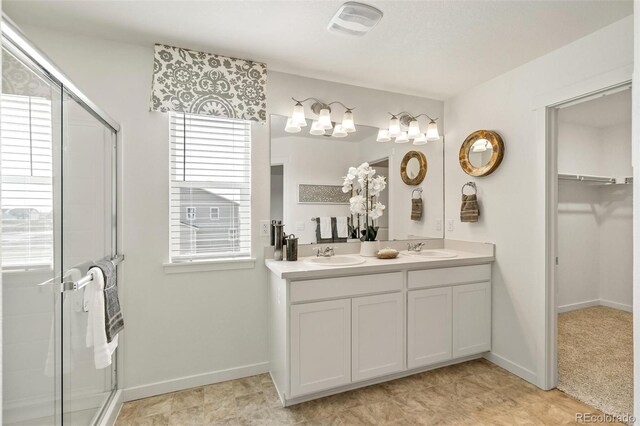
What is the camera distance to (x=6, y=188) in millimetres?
1189

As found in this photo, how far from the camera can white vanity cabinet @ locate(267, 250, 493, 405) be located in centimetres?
216

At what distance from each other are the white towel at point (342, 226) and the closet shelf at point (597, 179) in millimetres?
2710

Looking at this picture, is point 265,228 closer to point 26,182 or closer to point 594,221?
point 26,182

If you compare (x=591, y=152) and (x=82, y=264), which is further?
(x=591, y=152)

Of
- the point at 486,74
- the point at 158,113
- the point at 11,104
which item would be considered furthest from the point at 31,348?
the point at 486,74

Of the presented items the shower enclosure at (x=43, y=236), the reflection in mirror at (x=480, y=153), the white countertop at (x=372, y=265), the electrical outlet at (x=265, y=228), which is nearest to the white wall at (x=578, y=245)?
the reflection in mirror at (x=480, y=153)

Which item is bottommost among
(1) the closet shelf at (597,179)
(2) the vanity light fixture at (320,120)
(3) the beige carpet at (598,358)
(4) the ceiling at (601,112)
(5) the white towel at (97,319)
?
(3) the beige carpet at (598,358)

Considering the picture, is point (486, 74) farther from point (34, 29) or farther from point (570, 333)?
point (34, 29)

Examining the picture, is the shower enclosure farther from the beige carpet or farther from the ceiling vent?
the beige carpet

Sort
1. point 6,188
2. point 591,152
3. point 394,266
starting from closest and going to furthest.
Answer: point 6,188 < point 394,266 < point 591,152

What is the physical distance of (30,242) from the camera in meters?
1.29

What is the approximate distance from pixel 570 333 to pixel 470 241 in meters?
1.57

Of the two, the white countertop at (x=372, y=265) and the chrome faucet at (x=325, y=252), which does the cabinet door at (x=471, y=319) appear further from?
the chrome faucet at (x=325, y=252)

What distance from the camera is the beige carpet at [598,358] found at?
228 centimetres
